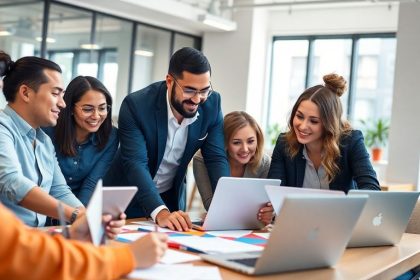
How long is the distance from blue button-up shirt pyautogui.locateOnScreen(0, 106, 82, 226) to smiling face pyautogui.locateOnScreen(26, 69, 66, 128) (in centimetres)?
4

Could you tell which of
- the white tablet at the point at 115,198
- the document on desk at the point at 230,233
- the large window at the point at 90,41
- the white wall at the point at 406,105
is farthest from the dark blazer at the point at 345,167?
the large window at the point at 90,41

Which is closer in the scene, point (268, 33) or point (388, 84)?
point (388, 84)

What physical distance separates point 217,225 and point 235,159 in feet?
2.55

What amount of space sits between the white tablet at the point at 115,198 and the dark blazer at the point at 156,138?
2.19 ft

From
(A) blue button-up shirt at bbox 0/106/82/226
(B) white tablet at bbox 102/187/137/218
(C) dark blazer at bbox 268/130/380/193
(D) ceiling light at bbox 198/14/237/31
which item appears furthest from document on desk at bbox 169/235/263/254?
(D) ceiling light at bbox 198/14/237/31

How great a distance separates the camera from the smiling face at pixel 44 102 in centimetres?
211

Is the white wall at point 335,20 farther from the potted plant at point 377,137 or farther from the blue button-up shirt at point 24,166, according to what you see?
the blue button-up shirt at point 24,166

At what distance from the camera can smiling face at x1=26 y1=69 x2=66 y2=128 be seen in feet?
Result: 6.91

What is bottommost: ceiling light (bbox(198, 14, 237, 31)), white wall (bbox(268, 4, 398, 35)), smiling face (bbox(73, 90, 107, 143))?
smiling face (bbox(73, 90, 107, 143))

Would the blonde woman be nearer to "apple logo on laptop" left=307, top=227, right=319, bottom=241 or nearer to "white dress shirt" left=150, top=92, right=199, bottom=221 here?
"white dress shirt" left=150, top=92, right=199, bottom=221

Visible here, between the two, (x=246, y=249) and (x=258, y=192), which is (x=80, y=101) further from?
(x=246, y=249)

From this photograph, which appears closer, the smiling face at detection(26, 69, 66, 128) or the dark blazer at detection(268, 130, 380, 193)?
the smiling face at detection(26, 69, 66, 128)

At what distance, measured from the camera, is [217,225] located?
2.04m

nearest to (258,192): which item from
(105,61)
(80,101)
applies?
(80,101)
